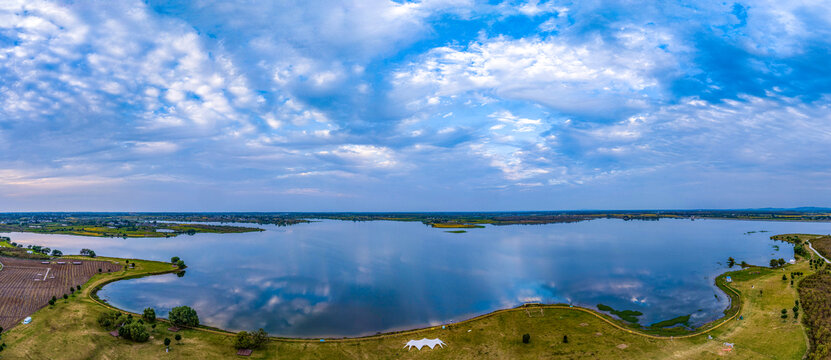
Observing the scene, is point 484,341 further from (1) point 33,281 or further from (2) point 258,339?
(1) point 33,281

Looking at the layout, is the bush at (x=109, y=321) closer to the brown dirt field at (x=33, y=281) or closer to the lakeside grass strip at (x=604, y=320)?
the lakeside grass strip at (x=604, y=320)

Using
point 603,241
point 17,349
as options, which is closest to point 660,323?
point 17,349

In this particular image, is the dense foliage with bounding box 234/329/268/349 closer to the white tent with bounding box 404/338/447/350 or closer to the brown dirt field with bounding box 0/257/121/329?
the white tent with bounding box 404/338/447/350

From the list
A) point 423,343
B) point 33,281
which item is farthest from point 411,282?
point 33,281

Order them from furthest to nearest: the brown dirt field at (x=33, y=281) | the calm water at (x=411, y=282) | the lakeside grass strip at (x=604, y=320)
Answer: the calm water at (x=411, y=282)
the brown dirt field at (x=33, y=281)
the lakeside grass strip at (x=604, y=320)

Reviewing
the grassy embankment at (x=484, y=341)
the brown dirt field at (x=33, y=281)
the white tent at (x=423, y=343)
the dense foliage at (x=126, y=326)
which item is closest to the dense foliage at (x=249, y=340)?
the grassy embankment at (x=484, y=341)

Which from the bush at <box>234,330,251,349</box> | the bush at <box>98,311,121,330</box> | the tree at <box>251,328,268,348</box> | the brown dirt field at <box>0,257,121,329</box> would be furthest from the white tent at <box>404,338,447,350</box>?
the brown dirt field at <box>0,257,121,329</box>
